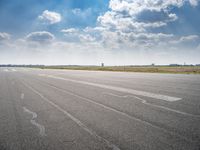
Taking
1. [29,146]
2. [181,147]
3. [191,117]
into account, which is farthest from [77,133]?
[191,117]

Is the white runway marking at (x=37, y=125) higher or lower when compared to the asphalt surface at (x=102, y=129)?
lower

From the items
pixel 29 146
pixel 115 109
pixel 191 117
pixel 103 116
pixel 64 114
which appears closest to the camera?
pixel 29 146

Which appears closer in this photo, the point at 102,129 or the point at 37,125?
the point at 102,129

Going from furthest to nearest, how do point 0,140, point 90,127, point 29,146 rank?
point 90,127
point 0,140
point 29,146

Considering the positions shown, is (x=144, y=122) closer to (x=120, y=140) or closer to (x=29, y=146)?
(x=120, y=140)

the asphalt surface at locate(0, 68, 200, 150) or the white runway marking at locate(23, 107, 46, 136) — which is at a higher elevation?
the asphalt surface at locate(0, 68, 200, 150)

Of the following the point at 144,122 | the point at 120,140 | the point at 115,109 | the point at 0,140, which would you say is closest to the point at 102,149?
the point at 120,140

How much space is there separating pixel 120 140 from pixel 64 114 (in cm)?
287

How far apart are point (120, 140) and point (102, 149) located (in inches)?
22.2

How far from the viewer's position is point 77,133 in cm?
426

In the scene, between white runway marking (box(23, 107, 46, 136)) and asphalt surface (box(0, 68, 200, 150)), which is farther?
white runway marking (box(23, 107, 46, 136))

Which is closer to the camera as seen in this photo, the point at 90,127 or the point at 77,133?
the point at 77,133

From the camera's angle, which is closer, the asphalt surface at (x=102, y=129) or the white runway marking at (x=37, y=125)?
the asphalt surface at (x=102, y=129)

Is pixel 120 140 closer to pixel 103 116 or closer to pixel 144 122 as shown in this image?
pixel 144 122
